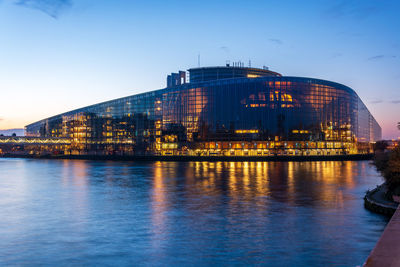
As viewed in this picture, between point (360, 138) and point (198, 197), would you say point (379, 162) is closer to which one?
point (198, 197)

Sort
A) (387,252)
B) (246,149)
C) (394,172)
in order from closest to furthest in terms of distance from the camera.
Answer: (387,252)
(394,172)
(246,149)

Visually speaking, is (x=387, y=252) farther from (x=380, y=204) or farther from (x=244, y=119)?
(x=244, y=119)

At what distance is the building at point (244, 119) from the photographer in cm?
14212

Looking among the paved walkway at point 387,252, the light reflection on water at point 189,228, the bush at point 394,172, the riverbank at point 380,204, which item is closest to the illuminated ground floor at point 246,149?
the light reflection on water at point 189,228

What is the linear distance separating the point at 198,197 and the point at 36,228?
54.9 feet

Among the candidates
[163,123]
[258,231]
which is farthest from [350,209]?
[163,123]

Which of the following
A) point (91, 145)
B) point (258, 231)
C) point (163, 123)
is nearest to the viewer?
point (258, 231)

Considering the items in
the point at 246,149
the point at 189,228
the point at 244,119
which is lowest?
the point at 189,228

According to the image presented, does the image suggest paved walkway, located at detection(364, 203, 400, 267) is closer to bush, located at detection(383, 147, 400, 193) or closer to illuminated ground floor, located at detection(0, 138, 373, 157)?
bush, located at detection(383, 147, 400, 193)

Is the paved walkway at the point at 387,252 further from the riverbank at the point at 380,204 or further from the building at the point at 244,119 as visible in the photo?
the building at the point at 244,119

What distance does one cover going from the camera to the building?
466ft

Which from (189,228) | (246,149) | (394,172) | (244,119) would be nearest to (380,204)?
(394,172)

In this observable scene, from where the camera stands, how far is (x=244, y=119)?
143 metres

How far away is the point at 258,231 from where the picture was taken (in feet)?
80.4
